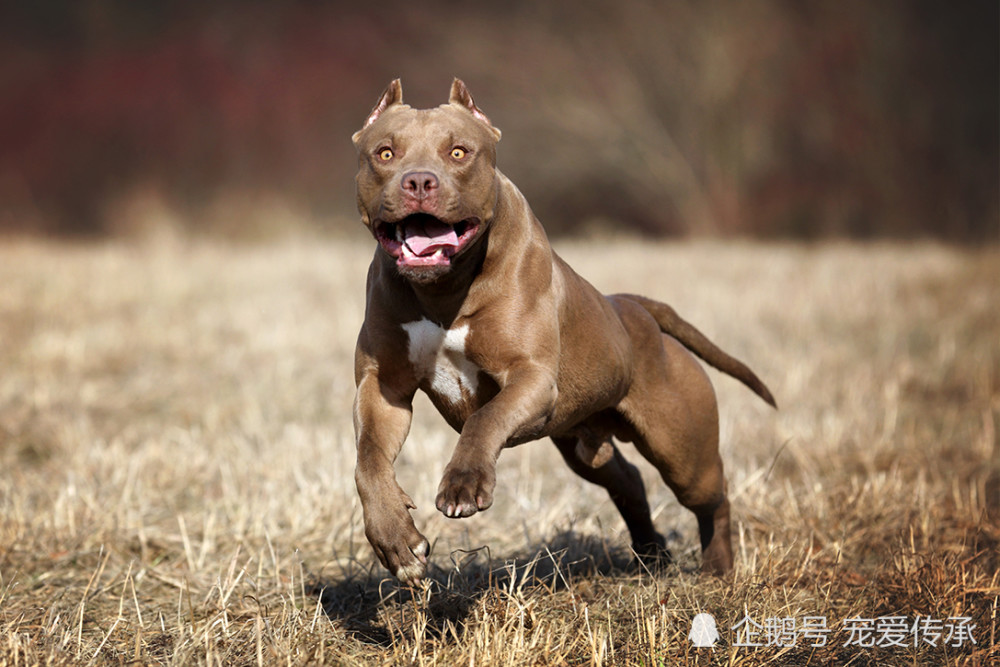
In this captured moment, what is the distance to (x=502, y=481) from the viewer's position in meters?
5.39

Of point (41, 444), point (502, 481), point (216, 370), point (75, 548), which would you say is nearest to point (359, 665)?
point (75, 548)

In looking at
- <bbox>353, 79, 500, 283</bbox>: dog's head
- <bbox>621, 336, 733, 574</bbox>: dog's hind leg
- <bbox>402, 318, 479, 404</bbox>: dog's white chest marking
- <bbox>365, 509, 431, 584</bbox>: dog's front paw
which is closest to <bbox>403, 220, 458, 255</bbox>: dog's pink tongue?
<bbox>353, 79, 500, 283</bbox>: dog's head

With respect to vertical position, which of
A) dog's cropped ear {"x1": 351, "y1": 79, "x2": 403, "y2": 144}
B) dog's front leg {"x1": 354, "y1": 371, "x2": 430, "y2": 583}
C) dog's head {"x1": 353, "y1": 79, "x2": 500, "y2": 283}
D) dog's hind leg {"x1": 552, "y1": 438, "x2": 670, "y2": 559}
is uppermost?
dog's cropped ear {"x1": 351, "y1": 79, "x2": 403, "y2": 144}

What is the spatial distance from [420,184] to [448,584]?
137 centimetres

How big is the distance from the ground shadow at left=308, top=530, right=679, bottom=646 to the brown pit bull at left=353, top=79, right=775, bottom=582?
1.41ft

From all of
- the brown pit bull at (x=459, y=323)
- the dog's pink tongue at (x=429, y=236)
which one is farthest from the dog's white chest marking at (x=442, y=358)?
the dog's pink tongue at (x=429, y=236)

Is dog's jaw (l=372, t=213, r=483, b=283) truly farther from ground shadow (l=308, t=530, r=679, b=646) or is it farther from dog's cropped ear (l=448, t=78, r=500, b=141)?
ground shadow (l=308, t=530, r=679, b=646)

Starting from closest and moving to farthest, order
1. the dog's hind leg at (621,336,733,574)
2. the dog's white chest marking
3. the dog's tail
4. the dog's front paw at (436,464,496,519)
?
the dog's front paw at (436,464,496,519), the dog's white chest marking, the dog's hind leg at (621,336,733,574), the dog's tail

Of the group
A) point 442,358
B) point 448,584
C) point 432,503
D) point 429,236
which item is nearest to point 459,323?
point 442,358

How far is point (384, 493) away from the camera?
286 centimetres

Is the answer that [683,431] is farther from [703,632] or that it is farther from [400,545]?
[400,545]

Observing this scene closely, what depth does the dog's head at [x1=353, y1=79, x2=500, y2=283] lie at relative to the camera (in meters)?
2.84

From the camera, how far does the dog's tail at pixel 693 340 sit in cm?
409

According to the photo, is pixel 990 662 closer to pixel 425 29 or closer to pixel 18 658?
pixel 18 658
